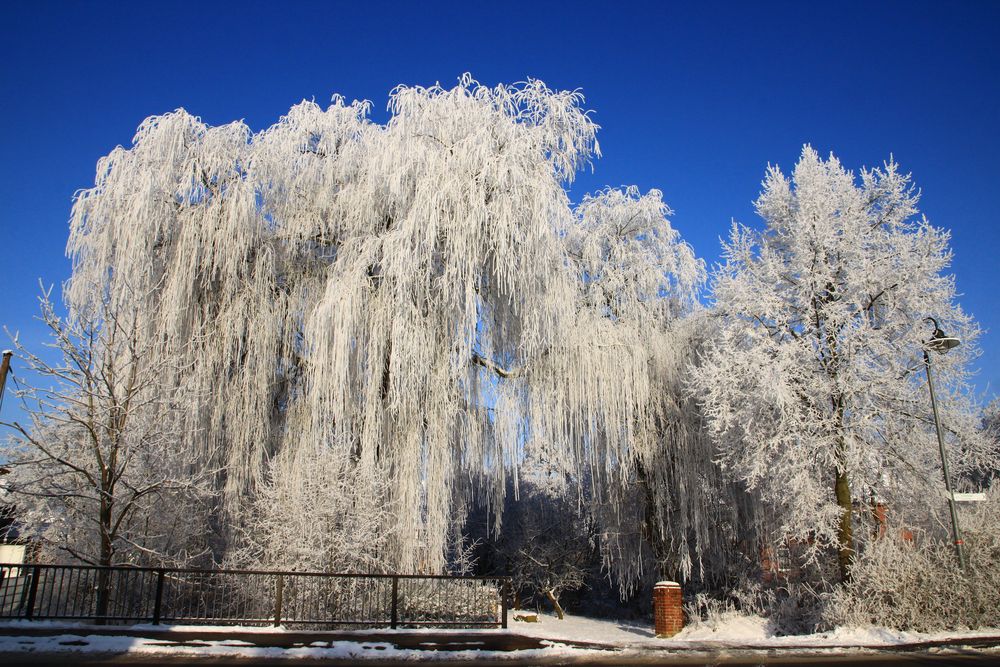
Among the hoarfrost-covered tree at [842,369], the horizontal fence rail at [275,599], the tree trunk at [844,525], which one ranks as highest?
the hoarfrost-covered tree at [842,369]

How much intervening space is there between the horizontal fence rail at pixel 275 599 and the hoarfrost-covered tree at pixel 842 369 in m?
6.65

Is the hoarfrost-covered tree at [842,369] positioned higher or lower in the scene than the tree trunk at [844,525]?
higher

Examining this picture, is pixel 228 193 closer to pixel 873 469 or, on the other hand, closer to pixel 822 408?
pixel 822 408

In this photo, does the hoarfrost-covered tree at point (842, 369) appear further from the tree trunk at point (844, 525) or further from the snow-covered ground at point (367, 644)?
the snow-covered ground at point (367, 644)

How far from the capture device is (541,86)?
15.4 m

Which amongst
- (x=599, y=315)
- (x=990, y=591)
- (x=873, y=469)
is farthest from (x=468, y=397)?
(x=990, y=591)

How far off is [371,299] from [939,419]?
11.7m

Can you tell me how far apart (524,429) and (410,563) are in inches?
155

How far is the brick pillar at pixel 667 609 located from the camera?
13.2 metres

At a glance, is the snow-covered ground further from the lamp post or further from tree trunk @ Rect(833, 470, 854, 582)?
tree trunk @ Rect(833, 470, 854, 582)

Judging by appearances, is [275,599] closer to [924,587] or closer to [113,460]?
[113,460]

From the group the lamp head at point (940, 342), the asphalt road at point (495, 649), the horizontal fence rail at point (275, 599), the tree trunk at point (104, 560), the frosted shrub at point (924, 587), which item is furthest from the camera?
the lamp head at point (940, 342)

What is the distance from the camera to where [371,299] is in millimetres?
13812

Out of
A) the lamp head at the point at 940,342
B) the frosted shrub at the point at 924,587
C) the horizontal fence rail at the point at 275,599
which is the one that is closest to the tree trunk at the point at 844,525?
the frosted shrub at the point at 924,587
